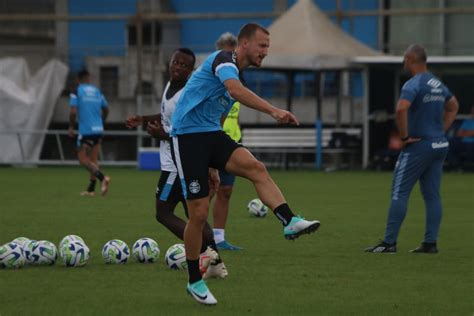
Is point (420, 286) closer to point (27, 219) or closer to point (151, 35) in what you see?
point (27, 219)

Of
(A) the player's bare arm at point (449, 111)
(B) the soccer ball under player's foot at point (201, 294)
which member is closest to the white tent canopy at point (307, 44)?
(A) the player's bare arm at point (449, 111)

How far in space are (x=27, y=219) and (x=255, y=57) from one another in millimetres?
7978

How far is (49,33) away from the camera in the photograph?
38219 mm

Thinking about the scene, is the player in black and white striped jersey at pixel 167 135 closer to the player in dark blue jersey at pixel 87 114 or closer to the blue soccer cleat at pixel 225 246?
the blue soccer cleat at pixel 225 246

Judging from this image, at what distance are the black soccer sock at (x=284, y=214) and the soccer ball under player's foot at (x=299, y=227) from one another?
4 centimetres

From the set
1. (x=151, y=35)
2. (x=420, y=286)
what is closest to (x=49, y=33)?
(x=151, y=35)

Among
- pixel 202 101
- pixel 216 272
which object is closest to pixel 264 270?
pixel 216 272

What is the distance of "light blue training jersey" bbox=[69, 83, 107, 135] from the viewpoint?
23.7 metres

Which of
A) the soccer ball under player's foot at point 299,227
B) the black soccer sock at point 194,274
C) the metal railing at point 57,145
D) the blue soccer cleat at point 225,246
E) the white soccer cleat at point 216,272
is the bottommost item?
the metal railing at point 57,145

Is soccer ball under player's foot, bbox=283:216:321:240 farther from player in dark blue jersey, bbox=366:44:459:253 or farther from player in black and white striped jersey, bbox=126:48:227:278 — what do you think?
player in dark blue jersey, bbox=366:44:459:253

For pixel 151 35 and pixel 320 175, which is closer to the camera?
pixel 320 175

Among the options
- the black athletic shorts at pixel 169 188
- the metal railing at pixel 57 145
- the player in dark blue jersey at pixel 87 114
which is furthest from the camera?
the metal railing at pixel 57 145

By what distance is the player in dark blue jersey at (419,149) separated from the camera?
41.4 ft

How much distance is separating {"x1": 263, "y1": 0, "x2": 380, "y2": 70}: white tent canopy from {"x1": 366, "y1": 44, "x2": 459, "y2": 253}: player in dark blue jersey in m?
18.6
